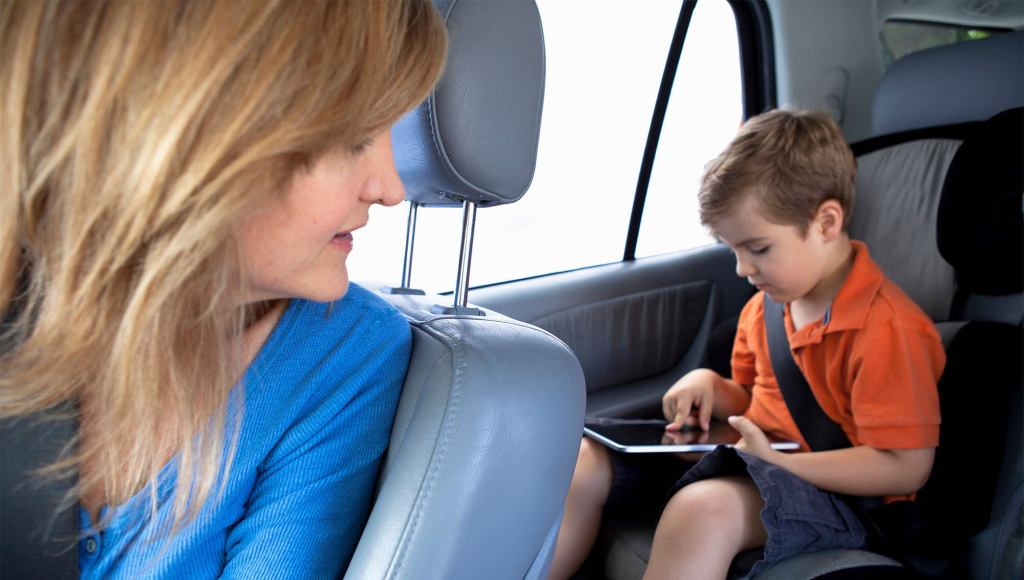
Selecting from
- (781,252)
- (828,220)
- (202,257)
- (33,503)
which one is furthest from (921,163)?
(33,503)

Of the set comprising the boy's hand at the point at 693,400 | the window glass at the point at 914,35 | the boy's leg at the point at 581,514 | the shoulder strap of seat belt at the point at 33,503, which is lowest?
the boy's leg at the point at 581,514

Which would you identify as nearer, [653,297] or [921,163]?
[921,163]

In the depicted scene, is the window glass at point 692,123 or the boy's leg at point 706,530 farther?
the window glass at point 692,123

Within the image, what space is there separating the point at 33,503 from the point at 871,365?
4.38 feet

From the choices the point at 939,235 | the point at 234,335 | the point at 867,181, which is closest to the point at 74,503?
the point at 234,335

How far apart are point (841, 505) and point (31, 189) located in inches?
53.3

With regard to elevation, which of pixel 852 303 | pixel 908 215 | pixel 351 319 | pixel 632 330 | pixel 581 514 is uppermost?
pixel 351 319

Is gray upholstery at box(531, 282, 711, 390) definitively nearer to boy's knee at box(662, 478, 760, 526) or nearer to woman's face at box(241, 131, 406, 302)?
boy's knee at box(662, 478, 760, 526)

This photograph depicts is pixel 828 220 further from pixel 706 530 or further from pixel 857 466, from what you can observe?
pixel 706 530

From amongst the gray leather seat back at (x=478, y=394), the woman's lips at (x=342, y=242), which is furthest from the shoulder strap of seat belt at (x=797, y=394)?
the woman's lips at (x=342, y=242)

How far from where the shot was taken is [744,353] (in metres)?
1.98

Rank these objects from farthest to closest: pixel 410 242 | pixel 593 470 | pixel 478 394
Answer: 1. pixel 593 470
2. pixel 410 242
3. pixel 478 394

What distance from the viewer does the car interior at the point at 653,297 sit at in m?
0.88

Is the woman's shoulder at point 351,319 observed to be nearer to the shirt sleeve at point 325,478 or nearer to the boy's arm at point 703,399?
the shirt sleeve at point 325,478
